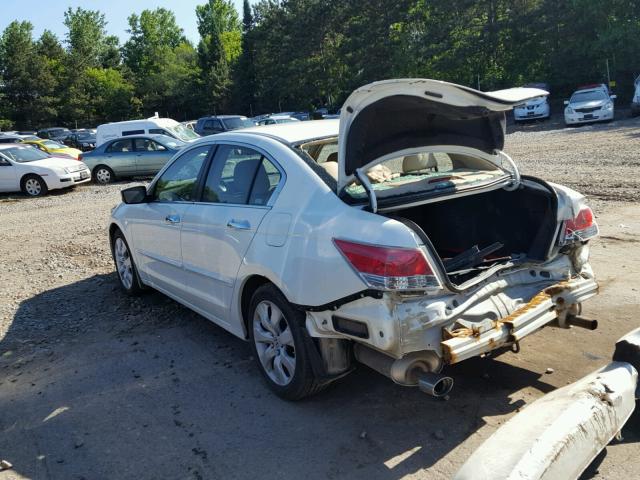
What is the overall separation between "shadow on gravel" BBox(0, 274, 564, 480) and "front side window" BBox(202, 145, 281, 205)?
1297 mm

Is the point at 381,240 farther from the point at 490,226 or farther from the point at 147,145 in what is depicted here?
the point at 147,145

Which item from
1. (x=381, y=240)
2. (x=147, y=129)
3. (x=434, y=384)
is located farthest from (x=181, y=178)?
(x=147, y=129)

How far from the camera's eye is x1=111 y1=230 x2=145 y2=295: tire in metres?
6.41

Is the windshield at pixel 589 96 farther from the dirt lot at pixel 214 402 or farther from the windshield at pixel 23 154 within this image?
the windshield at pixel 23 154

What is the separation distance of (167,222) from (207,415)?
1950mm

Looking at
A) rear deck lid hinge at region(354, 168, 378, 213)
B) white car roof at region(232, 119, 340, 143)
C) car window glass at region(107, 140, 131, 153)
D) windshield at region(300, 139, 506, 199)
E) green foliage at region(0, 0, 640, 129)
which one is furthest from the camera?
green foliage at region(0, 0, 640, 129)

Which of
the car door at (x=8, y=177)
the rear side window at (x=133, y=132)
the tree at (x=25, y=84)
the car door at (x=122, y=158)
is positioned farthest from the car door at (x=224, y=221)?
the tree at (x=25, y=84)

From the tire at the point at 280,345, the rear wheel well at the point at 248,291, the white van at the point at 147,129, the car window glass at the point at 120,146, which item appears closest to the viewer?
the tire at the point at 280,345

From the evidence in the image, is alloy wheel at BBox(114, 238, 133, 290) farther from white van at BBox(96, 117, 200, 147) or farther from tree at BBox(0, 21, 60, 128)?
tree at BBox(0, 21, 60, 128)

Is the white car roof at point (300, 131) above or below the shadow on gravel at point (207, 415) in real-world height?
above

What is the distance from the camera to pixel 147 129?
22609mm

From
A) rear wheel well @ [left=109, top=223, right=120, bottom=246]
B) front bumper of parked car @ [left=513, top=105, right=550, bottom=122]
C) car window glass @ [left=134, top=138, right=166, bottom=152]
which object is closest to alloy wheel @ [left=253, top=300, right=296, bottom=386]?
rear wheel well @ [left=109, top=223, right=120, bottom=246]

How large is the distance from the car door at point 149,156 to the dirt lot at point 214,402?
1270 cm

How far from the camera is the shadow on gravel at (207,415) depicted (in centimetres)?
344
